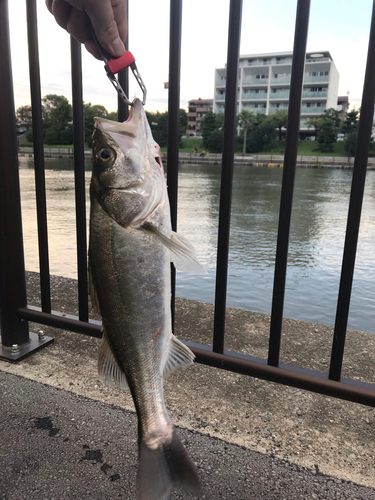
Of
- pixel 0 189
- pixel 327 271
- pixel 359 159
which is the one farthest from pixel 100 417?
pixel 327 271

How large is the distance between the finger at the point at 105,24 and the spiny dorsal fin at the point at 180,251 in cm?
80

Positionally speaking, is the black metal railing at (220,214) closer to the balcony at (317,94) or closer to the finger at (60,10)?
the finger at (60,10)

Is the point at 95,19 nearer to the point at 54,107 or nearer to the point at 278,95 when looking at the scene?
the point at 54,107

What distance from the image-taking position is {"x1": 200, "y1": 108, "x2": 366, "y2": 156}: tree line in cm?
8138

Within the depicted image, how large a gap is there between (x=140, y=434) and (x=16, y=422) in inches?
44.5

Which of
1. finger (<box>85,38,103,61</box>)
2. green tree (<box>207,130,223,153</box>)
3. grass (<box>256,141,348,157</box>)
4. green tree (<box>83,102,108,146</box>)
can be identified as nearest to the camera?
finger (<box>85,38,103,61</box>)

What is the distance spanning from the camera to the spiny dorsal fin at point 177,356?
158 cm

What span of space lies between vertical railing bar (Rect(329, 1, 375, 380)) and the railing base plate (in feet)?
7.12

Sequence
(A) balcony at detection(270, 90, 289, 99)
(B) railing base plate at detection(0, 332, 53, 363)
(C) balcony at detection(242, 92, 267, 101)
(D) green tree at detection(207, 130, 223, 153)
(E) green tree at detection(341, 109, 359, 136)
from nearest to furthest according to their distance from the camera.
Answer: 1. (B) railing base plate at detection(0, 332, 53, 363)
2. (E) green tree at detection(341, 109, 359, 136)
3. (D) green tree at detection(207, 130, 223, 153)
4. (A) balcony at detection(270, 90, 289, 99)
5. (C) balcony at detection(242, 92, 267, 101)

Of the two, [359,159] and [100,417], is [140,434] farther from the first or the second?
[359,159]

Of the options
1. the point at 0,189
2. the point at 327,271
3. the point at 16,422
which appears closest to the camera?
the point at 16,422

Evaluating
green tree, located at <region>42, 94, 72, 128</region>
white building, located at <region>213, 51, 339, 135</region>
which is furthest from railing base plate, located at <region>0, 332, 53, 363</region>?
white building, located at <region>213, 51, 339, 135</region>

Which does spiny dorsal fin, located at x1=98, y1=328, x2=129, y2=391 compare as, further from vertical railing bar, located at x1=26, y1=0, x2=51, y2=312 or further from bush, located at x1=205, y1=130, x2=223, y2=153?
bush, located at x1=205, y1=130, x2=223, y2=153

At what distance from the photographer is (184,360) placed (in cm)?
159
